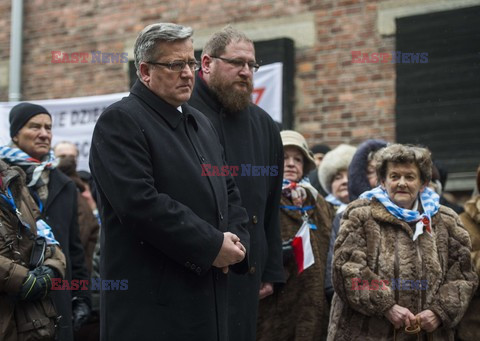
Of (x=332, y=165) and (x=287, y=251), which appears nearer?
(x=287, y=251)

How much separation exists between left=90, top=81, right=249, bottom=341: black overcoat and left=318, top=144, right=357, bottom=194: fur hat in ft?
10.1

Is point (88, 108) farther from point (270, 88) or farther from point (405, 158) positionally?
point (405, 158)

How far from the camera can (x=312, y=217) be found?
6.27 m

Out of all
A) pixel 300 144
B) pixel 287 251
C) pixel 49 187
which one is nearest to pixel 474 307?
pixel 287 251

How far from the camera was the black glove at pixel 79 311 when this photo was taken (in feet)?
19.3

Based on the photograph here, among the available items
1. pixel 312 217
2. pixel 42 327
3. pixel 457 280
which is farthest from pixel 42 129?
pixel 457 280

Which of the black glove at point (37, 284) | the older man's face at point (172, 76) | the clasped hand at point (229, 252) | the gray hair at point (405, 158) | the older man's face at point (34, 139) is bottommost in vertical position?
the black glove at point (37, 284)

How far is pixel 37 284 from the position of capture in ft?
15.9

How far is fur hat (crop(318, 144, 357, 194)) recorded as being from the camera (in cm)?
697

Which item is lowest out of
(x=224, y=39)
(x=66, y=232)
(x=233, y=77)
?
(x=66, y=232)

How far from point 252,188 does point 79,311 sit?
166cm

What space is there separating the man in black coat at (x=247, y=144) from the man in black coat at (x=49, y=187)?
1.23m

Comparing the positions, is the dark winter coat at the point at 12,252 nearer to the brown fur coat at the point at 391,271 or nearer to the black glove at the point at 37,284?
the black glove at the point at 37,284

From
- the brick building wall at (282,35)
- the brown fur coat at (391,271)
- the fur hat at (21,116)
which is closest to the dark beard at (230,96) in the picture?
the brown fur coat at (391,271)
